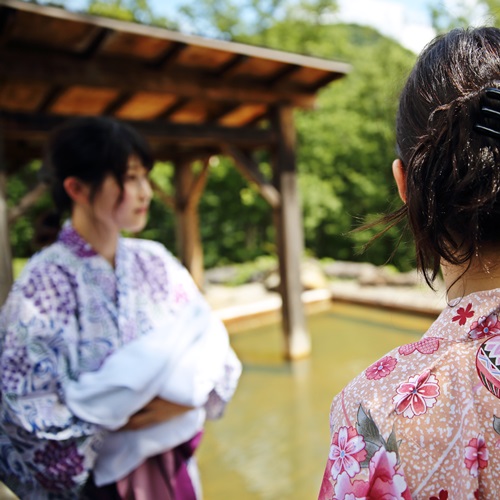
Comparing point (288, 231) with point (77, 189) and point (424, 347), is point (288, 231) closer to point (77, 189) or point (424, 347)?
point (77, 189)

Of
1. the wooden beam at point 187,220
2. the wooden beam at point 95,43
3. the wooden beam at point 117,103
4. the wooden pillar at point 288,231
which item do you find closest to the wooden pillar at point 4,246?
the wooden beam at point 95,43

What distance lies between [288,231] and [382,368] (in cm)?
436

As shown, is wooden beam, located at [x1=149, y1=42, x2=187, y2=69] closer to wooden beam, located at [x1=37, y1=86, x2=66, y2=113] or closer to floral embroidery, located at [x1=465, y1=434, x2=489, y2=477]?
wooden beam, located at [x1=37, y1=86, x2=66, y2=113]

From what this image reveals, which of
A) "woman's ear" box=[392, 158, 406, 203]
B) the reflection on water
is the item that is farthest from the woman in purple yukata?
the reflection on water

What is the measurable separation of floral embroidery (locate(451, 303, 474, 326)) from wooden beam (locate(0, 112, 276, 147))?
11.7 feet

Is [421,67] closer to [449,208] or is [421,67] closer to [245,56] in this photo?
[449,208]

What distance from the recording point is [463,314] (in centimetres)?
69

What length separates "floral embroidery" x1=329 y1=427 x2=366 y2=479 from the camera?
667mm

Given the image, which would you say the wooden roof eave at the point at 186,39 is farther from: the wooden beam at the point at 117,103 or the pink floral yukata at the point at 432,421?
the pink floral yukata at the point at 432,421

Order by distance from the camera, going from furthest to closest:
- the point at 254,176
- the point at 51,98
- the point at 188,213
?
the point at 188,213 → the point at 254,176 → the point at 51,98

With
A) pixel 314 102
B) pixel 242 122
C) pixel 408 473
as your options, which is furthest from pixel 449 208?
A: pixel 242 122

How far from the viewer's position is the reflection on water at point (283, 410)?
3.15 m

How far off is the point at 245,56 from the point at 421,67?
3.46 meters

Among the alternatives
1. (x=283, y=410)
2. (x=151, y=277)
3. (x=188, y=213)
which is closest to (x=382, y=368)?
(x=151, y=277)
